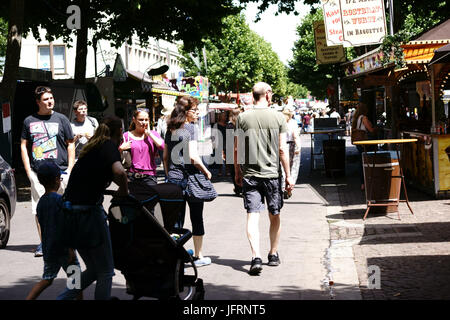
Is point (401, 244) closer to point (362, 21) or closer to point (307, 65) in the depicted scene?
point (362, 21)

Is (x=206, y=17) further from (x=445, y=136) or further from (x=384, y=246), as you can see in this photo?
(x=384, y=246)

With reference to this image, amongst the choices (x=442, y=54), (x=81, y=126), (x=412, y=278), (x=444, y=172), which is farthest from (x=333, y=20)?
(x=412, y=278)

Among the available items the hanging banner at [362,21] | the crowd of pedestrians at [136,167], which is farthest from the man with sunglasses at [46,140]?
the hanging banner at [362,21]

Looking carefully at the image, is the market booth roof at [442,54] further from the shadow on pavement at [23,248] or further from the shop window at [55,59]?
the shop window at [55,59]

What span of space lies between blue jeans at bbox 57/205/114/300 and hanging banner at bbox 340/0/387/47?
38.1ft

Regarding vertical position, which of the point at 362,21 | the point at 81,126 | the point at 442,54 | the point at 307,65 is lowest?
the point at 81,126

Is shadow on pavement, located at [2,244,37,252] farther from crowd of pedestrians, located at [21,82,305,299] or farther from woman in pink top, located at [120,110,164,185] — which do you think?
woman in pink top, located at [120,110,164,185]

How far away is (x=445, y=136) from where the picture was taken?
13.1 meters

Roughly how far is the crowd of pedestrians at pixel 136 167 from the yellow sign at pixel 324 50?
14793mm

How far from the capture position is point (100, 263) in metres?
5.16

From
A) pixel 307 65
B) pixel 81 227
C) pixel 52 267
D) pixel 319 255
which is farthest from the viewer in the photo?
pixel 307 65

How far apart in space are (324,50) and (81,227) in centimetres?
1821

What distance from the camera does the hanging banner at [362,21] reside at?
1581 cm

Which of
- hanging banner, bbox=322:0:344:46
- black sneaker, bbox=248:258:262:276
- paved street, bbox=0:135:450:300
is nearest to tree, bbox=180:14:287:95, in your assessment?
hanging banner, bbox=322:0:344:46
